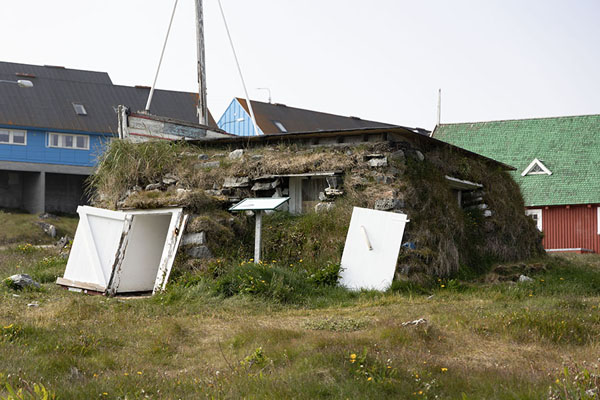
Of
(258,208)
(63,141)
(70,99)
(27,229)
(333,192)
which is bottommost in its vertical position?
(27,229)

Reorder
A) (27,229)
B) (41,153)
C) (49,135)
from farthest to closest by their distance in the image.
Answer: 1. (49,135)
2. (41,153)
3. (27,229)

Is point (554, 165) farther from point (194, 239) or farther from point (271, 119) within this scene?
point (194, 239)

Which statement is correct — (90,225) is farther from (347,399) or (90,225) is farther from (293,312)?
(347,399)

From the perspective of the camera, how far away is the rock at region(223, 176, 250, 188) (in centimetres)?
1497

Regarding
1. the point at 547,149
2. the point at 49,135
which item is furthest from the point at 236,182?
the point at 49,135

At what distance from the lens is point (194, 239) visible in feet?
45.1

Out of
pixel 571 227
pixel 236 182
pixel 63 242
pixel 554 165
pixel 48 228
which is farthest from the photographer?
pixel 48 228

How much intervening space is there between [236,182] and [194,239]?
190 cm

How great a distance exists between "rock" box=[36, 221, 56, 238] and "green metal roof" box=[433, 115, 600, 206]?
17.9 meters

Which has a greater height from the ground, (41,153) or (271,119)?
(271,119)

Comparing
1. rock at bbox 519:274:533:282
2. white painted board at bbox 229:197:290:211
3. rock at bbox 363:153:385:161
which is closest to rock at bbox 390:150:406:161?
rock at bbox 363:153:385:161

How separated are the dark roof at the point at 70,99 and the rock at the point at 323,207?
78.1 feet

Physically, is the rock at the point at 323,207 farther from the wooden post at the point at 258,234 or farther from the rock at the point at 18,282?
the rock at the point at 18,282

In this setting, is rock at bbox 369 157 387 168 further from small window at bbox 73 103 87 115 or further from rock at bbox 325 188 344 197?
small window at bbox 73 103 87 115
